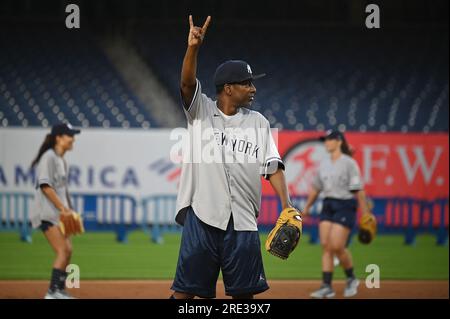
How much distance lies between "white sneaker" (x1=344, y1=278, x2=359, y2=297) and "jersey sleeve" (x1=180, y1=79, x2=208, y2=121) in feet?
16.9

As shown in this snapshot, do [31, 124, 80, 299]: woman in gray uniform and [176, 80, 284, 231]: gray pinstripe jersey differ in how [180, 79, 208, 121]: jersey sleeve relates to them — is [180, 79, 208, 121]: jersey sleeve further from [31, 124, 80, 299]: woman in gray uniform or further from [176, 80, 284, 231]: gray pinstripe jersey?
[31, 124, 80, 299]: woman in gray uniform

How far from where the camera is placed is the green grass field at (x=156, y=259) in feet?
38.0

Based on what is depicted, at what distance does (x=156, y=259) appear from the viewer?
13102 millimetres

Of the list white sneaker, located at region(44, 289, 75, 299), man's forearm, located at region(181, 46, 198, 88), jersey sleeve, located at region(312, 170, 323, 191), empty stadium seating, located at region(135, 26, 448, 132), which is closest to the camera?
man's forearm, located at region(181, 46, 198, 88)

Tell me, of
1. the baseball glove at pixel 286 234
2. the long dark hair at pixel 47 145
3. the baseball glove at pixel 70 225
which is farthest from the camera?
the long dark hair at pixel 47 145

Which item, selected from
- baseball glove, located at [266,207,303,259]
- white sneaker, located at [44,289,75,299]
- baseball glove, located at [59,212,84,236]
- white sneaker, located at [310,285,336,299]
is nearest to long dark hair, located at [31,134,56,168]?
baseball glove, located at [59,212,84,236]

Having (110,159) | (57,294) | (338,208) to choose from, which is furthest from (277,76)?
(57,294)

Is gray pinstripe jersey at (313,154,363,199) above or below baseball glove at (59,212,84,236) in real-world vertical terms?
above

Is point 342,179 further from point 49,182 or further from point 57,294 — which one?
point 57,294

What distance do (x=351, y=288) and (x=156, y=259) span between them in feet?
13.7

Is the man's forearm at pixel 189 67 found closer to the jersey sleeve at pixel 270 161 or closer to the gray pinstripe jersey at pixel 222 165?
the gray pinstripe jersey at pixel 222 165

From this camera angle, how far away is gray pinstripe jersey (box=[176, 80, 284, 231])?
17.4 feet

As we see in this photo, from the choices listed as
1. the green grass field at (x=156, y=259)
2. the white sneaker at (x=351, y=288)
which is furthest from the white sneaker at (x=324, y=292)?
the green grass field at (x=156, y=259)
